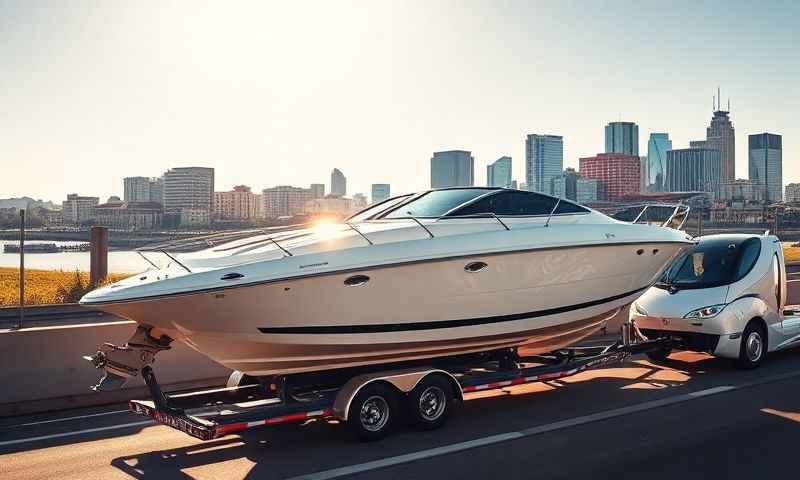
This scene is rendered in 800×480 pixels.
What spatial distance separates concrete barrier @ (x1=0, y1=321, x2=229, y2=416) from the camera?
8.47m

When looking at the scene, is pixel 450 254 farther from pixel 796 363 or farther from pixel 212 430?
pixel 796 363

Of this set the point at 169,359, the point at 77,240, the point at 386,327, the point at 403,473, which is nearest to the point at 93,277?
the point at 77,240

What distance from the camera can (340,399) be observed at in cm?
702

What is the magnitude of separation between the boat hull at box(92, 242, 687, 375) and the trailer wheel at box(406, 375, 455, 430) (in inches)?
15.3

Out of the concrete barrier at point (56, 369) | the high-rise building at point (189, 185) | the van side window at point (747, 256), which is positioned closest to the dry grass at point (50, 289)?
the concrete barrier at point (56, 369)

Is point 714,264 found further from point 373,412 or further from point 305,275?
point 305,275

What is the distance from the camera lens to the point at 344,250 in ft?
23.5

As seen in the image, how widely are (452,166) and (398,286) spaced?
231 ft

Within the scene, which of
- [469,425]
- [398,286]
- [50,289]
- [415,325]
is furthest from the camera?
[50,289]

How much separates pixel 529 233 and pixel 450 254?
1156mm

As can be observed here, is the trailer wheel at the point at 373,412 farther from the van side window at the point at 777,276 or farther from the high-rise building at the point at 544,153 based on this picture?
the high-rise building at the point at 544,153

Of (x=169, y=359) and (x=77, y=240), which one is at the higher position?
(x=77, y=240)

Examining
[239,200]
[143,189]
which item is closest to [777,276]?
[239,200]

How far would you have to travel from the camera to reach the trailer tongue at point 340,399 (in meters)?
6.69
